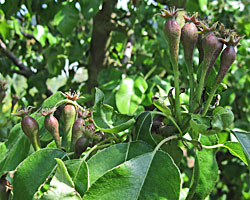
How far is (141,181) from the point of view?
51 cm

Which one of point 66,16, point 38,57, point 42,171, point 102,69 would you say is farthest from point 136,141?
point 38,57

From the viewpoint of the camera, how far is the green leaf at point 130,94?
48.9 inches

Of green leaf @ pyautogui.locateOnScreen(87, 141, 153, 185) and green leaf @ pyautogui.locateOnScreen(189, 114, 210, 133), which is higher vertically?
green leaf @ pyautogui.locateOnScreen(189, 114, 210, 133)

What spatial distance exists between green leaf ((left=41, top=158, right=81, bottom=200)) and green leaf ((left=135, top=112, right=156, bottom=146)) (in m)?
0.15

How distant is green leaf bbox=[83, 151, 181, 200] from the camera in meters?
0.49

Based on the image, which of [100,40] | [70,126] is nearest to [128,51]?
[100,40]

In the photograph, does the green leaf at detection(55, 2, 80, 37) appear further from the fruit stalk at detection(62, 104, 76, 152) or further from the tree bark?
the fruit stalk at detection(62, 104, 76, 152)

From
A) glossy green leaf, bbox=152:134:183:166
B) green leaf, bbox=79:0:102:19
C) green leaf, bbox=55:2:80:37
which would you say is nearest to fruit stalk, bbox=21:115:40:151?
glossy green leaf, bbox=152:134:183:166

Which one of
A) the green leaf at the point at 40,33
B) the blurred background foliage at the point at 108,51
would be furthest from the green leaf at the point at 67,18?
the green leaf at the point at 40,33

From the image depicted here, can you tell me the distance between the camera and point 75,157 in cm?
60

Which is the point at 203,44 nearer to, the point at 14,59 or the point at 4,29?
the point at 4,29

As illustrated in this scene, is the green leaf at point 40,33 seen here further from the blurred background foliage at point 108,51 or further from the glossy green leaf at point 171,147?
the glossy green leaf at point 171,147

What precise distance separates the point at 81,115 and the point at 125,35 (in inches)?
36.9

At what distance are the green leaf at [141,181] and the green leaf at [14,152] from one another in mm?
228
